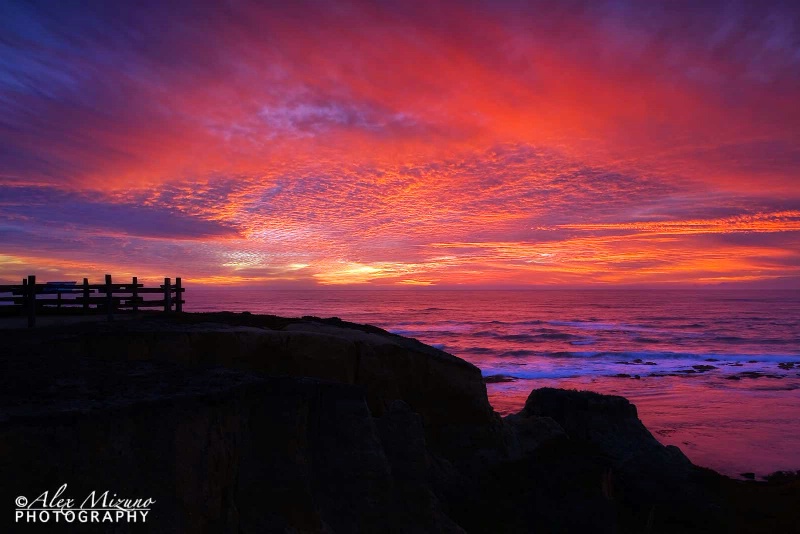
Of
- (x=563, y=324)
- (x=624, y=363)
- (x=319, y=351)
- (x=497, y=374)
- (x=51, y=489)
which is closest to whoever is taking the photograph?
(x=51, y=489)

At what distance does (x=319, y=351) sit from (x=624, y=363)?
2685 centimetres

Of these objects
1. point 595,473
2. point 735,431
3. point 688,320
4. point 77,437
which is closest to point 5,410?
point 77,437

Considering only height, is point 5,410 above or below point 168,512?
above

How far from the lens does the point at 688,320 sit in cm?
6306

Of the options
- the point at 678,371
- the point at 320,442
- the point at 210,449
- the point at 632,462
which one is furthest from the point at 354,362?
the point at 678,371

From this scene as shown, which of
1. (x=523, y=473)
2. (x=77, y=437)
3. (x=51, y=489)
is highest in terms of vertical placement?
(x=77, y=437)

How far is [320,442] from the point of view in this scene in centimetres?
616

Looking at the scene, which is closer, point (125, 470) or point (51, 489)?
point (51, 489)

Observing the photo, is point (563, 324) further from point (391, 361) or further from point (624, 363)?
point (391, 361)

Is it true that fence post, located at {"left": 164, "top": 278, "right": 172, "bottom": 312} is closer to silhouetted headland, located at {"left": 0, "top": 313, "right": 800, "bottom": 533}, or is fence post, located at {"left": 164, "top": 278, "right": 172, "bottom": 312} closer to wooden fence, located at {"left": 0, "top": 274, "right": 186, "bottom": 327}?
wooden fence, located at {"left": 0, "top": 274, "right": 186, "bottom": 327}

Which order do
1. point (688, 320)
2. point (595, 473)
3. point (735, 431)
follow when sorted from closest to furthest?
point (595, 473), point (735, 431), point (688, 320)

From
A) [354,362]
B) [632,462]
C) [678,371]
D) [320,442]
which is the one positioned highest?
[354,362]

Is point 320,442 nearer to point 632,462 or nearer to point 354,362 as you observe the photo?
point 354,362

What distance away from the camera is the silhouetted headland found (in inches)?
173
